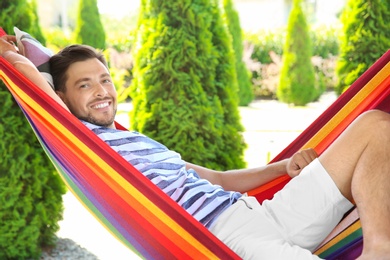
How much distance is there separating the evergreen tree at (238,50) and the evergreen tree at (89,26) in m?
2.24

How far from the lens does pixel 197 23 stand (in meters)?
3.67

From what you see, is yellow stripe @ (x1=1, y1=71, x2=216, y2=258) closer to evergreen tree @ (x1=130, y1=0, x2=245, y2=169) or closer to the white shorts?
the white shorts

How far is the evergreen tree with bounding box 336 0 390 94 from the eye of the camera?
4387 mm

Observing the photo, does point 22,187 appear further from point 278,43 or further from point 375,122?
point 278,43

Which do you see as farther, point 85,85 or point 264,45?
point 264,45

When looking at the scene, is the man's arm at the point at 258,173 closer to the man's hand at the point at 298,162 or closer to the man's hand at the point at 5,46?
the man's hand at the point at 298,162

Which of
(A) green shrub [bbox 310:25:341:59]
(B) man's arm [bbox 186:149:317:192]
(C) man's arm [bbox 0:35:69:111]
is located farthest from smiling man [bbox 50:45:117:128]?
(A) green shrub [bbox 310:25:341:59]

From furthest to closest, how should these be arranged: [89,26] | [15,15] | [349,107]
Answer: [89,26]
[15,15]
[349,107]

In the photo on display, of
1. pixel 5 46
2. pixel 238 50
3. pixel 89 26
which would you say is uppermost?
pixel 5 46

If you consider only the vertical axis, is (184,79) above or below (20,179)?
above

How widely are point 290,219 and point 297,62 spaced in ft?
29.7

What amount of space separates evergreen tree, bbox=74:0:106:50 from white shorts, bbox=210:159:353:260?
920cm

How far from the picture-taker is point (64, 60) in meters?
2.30

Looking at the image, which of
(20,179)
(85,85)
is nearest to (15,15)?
(20,179)
